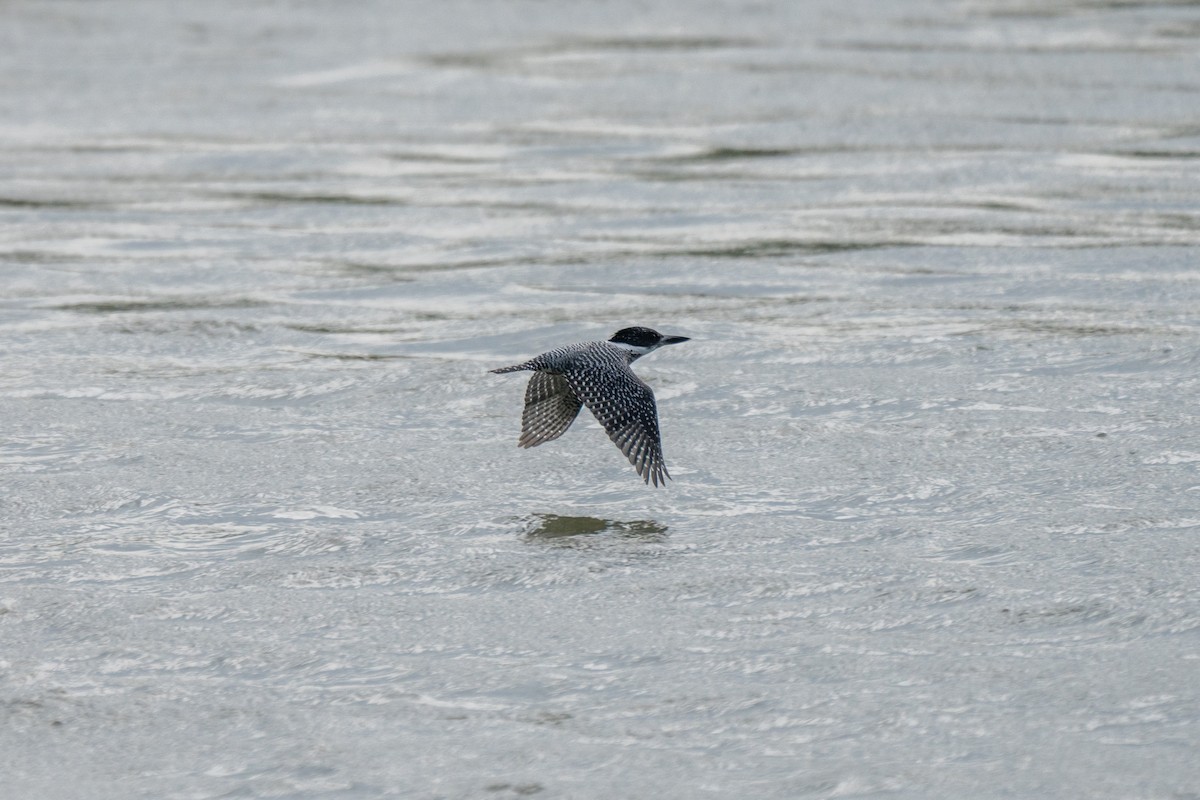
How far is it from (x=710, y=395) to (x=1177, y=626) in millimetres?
3011

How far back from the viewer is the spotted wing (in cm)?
712

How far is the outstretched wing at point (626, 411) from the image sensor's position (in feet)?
21.3

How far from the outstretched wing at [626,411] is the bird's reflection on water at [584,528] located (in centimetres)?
17

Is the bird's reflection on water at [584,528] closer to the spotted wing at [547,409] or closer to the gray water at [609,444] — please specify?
the gray water at [609,444]

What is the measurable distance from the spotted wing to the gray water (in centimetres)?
17

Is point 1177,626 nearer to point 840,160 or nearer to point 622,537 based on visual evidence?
point 622,537

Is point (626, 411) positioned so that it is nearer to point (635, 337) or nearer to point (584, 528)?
point (584, 528)

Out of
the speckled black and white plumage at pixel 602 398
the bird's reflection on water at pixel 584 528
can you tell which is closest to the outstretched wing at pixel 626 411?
the speckled black and white plumage at pixel 602 398

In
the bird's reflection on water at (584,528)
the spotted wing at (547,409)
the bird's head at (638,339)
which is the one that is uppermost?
the bird's head at (638,339)

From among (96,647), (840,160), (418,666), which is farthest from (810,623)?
(840,160)

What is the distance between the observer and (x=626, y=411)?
653cm

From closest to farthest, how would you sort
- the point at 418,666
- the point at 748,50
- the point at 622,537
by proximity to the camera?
the point at 418,666
the point at 622,537
the point at 748,50

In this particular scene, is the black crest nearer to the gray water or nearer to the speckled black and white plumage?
the speckled black and white plumage

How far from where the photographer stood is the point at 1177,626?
544cm
